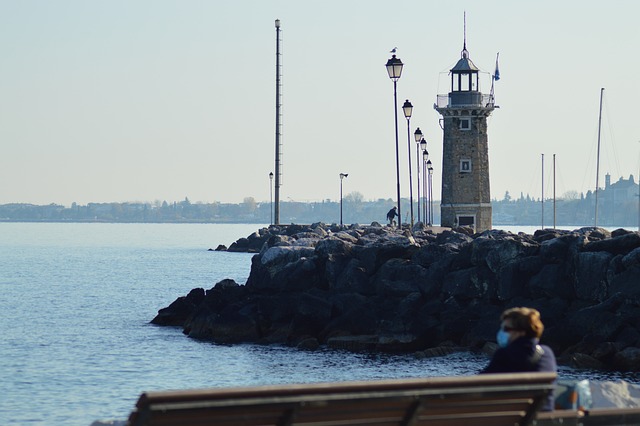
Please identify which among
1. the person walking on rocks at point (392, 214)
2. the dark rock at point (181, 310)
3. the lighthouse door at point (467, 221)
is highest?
the person walking on rocks at point (392, 214)

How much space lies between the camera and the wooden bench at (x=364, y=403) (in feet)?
23.5

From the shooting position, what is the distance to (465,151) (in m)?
58.5

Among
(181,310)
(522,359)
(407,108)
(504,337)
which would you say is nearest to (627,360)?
(522,359)

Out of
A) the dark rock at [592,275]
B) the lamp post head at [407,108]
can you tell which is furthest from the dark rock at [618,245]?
the lamp post head at [407,108]

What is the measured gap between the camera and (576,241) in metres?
30.5

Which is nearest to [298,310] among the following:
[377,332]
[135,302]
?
[377,332]

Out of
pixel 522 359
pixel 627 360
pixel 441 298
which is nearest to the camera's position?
pixel 522 359

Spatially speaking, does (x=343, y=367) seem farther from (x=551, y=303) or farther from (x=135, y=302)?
(x=135, y=302)

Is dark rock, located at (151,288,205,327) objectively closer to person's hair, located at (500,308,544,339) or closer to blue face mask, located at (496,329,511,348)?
blue face mask, located at (496,329,511,348)

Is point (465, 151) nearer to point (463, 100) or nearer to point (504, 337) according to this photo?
point (463, 100)

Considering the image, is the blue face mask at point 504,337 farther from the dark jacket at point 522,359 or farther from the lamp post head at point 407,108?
the lamp post head at point 407,108

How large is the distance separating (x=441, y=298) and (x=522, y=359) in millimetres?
23763

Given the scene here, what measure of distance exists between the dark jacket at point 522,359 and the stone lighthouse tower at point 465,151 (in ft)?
165

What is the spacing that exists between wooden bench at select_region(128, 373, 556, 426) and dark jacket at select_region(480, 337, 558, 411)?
0.85 ft
